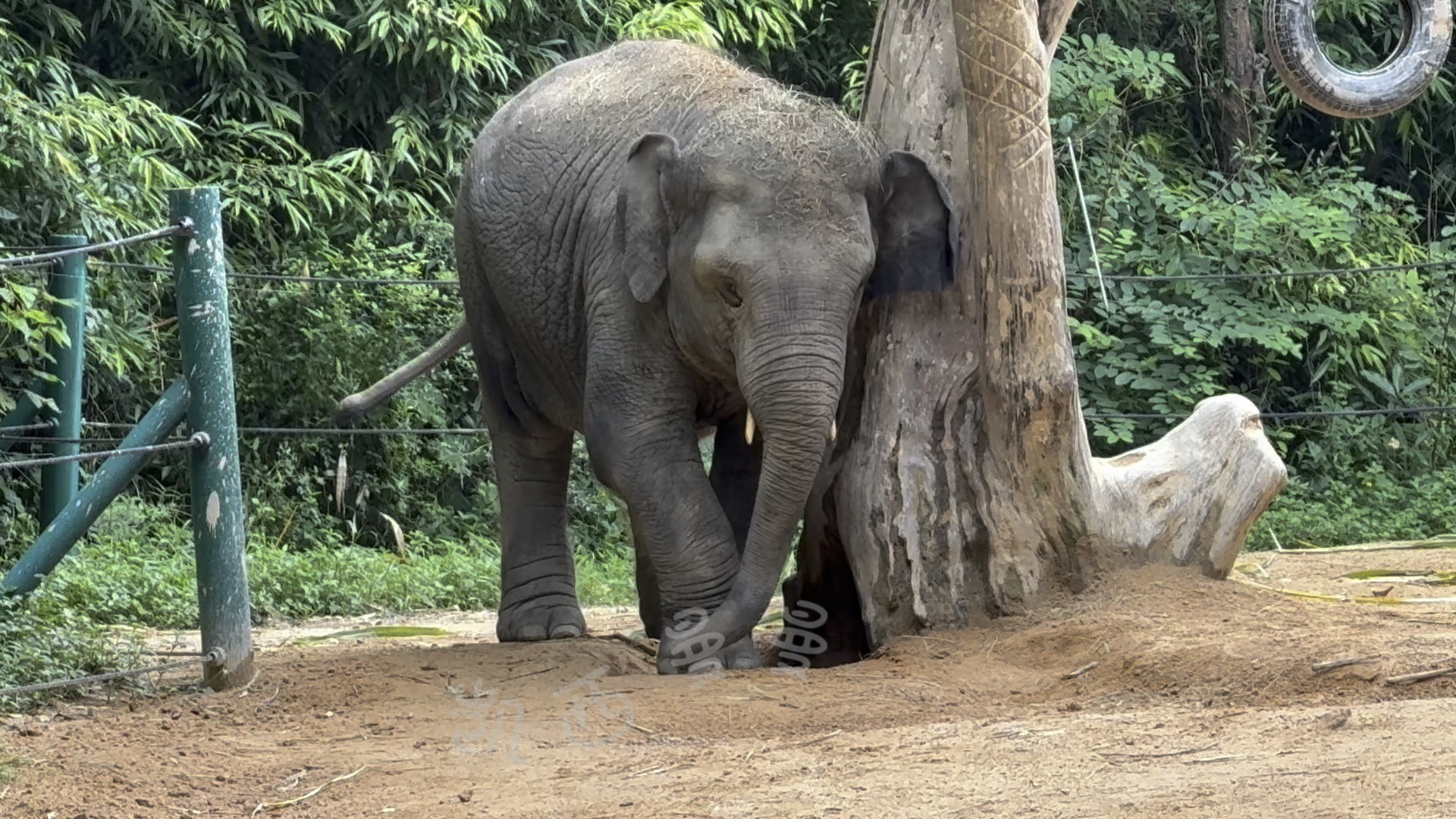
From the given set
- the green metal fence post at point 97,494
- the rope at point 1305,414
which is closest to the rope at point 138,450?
the green metal fence post at point 97,494

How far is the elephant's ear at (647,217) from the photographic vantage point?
6004 millimetres

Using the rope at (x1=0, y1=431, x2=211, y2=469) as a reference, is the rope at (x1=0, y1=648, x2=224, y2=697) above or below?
below

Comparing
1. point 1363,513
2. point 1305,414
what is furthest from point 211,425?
point 1363,513

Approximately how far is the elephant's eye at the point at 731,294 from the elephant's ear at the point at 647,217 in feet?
0.94

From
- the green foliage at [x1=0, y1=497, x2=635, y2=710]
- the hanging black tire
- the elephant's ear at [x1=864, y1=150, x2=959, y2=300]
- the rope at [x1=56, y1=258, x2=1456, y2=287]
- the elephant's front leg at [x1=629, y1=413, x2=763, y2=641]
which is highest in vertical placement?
the hanging black tire

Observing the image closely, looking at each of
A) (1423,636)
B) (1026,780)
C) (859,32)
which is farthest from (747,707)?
(859,32)

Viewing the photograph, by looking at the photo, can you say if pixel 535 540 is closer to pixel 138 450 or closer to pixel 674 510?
pixel 674 510

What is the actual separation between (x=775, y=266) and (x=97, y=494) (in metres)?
2.02

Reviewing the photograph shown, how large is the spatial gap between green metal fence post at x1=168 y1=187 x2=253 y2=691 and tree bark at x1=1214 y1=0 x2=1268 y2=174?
8551mm

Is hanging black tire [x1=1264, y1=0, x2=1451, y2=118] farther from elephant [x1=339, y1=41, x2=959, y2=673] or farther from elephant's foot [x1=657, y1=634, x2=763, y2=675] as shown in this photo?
elephant's foot [x1=657, y1=634, x2=763, y2=675]

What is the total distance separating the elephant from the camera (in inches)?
225

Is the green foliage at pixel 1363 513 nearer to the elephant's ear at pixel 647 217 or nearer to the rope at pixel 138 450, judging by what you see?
the elephant's ear at pixel 647 217

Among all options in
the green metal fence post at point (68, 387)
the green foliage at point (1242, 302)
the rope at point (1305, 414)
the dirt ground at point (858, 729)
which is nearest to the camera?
the dirt ground at point (858, 729)

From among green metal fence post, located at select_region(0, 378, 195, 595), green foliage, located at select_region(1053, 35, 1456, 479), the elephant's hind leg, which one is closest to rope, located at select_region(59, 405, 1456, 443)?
green foliage, located at select_region(1053, 35, 1456, 479)
